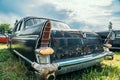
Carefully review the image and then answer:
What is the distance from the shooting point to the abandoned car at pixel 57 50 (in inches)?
136

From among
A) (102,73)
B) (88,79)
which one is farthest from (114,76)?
(88,79)

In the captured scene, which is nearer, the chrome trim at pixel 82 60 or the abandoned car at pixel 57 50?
the abandoned car at pixel 57 50

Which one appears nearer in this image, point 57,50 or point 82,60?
point 57,50

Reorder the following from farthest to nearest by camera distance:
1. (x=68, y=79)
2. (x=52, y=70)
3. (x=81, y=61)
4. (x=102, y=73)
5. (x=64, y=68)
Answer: (x=102, y=73) → (x=68, y=79) → (x=81, y=61) → (x=64, y=68) → (x=52, y=70)

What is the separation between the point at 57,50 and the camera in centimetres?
386

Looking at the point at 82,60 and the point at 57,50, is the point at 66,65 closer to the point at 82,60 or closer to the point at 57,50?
the point at 57,50

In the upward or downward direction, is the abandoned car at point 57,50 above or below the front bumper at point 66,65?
above

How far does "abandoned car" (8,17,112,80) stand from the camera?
346 cm

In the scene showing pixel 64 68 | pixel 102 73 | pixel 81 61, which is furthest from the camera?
pixel 102 73

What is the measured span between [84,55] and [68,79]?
702 millimetres

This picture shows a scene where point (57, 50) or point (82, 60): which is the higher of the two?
point (57, 50)

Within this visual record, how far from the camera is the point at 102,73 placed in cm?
478

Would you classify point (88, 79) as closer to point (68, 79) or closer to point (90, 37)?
point (68, 79)

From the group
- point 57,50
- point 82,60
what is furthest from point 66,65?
point 82,60
